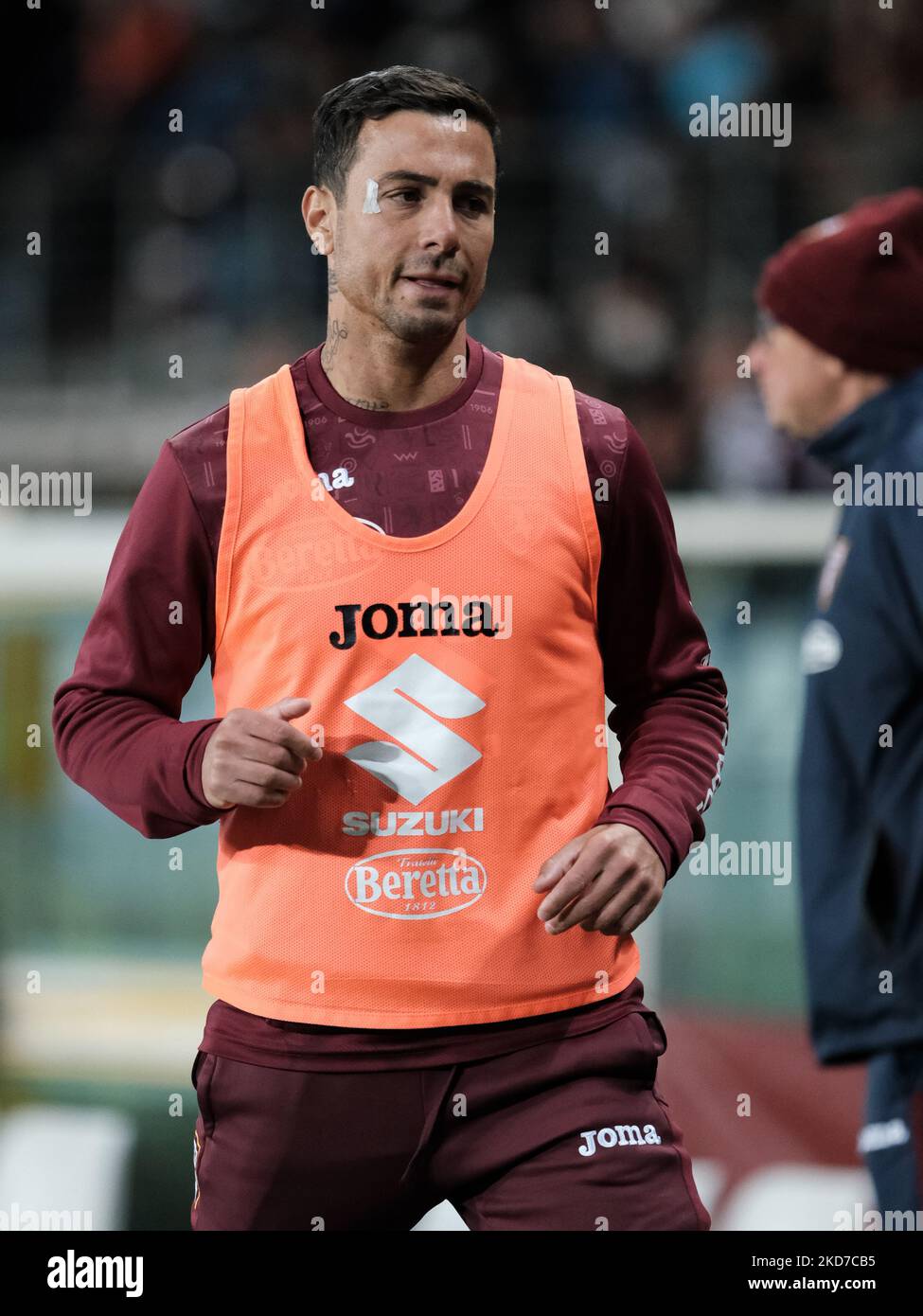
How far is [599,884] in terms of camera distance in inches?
65.0

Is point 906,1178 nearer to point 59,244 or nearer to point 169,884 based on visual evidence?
point 169,884

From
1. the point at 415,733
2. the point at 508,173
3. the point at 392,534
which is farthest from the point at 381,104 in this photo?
the point at 508,173

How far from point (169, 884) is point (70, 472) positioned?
7.44 feet

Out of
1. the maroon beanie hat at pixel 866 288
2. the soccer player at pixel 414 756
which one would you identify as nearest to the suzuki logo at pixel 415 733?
the soccer player at pixel 414 756

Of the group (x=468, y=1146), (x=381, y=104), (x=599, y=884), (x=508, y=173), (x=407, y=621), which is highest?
(x=508, y=173)

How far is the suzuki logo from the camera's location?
5.75ft

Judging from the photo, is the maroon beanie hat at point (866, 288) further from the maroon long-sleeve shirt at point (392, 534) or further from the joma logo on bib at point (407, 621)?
the joma logo on bib at point (407, 621)

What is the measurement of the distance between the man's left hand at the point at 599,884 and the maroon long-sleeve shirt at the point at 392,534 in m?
0.05

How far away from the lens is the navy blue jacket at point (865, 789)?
241cm

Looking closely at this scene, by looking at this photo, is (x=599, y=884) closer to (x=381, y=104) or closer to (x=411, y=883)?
(x=411, y=883)

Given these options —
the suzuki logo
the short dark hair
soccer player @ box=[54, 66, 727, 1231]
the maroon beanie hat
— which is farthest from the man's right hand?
the maroon beanie hat

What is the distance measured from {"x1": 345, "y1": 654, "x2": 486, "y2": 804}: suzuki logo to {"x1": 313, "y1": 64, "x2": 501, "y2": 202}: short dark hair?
59 cm

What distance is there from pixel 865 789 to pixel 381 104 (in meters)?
1.23

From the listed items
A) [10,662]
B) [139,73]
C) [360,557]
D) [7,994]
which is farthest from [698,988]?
[139,73]
